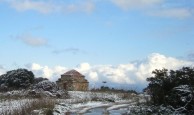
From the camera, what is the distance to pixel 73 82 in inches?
1852

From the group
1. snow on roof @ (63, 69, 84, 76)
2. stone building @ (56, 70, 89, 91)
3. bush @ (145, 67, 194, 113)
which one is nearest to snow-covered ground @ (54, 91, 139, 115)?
bush @ (145, 67, 194, 113)

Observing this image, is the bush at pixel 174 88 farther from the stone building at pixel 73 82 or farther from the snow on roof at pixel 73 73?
the snow on roof at pixel 73 73

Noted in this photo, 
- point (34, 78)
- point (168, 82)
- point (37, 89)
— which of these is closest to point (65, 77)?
point (34, 78)

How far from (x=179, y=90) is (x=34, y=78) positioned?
26778 millimetres

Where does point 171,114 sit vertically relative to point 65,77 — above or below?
below

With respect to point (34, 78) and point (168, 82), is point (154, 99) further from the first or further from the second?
point (34, 78)

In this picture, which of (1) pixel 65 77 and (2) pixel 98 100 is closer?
(2) pixel 98 100

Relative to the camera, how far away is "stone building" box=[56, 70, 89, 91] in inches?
1826

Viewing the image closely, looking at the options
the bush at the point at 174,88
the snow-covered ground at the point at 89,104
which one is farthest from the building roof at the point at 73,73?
the bush at the point at 174,88

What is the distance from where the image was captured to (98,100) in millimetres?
32188

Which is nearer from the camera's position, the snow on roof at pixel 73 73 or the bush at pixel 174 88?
the bush at pixel 174 88

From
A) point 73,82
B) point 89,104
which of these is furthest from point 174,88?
point 73,82

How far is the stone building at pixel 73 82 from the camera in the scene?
4638 cm

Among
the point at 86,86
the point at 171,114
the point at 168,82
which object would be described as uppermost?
the point at 86,86
